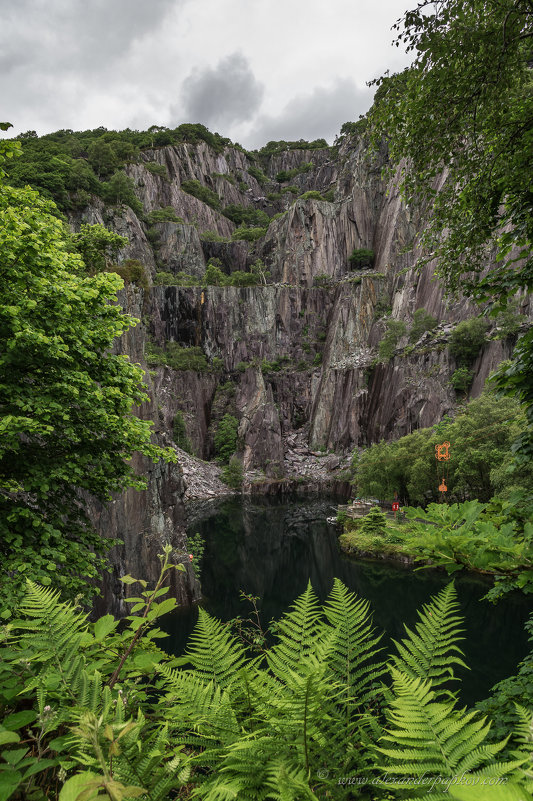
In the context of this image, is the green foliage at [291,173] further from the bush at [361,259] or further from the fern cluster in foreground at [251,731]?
the fern cluster in foreground at [251,731]

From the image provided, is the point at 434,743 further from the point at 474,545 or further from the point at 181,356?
the point at 181,356

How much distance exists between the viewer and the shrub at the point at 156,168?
68.9m

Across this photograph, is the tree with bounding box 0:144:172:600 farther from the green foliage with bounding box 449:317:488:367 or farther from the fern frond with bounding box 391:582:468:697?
the green foliage with bounding box 449:317:488:367

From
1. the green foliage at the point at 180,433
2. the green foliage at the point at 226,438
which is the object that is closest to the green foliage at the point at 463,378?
the green foliage at the point at 226,438

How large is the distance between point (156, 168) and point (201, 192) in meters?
10.2

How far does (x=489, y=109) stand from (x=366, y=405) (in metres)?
48.4

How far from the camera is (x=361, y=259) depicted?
6538cm

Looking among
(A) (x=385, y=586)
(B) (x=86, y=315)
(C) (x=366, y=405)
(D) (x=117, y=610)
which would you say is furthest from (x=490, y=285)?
(C) (x=366, y=405)

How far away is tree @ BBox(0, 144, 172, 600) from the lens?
432 centimetres

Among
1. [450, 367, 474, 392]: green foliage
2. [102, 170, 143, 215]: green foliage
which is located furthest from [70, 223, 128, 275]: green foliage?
[102, 170, 143, 215]: green foliage

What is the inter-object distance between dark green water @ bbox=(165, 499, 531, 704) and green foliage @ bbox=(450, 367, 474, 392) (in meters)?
18.1

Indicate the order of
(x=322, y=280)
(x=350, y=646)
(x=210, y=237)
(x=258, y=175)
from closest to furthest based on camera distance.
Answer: (x=350, y=646), (x=322, y=280), (x=210, y=237), (x=258, y=175)

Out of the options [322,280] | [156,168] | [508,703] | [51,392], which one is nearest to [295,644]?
[508,703]

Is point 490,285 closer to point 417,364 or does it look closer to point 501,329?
point 501,329
